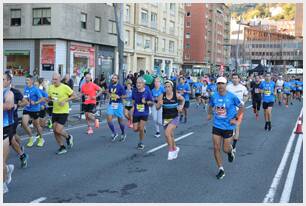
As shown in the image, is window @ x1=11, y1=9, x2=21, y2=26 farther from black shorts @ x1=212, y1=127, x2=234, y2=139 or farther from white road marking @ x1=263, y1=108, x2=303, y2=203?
black shorts @ x1=212, y1=127, x2=234, y2=139

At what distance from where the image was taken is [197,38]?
8912cm

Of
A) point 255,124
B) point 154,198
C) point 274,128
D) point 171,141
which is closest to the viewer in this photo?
point 154,198

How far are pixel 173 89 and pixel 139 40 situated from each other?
42.5m

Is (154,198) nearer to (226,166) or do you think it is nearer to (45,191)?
(45,191)

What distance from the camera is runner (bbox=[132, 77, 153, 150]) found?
10.7m

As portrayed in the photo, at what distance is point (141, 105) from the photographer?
1082 centimetres

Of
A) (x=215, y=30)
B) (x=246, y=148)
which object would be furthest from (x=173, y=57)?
(x=246, y=148)

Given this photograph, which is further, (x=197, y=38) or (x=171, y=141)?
(x=197, y=38)

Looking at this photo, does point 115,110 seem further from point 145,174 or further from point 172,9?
point 172,9

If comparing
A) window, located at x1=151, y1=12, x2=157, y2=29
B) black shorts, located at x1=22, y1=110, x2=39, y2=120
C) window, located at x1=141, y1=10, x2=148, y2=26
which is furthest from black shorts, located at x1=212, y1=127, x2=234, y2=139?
window, located at x1=151, y1=12, x2=157, y2=29

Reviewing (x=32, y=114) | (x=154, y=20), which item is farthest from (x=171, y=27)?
(x=32, y=114)

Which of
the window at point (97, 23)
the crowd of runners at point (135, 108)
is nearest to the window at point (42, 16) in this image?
the window at point (97, 23)

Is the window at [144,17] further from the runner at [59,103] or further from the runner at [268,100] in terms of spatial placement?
the runner at [59,103]

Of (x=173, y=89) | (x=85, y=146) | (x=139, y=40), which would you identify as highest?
(x=139, y=40)
